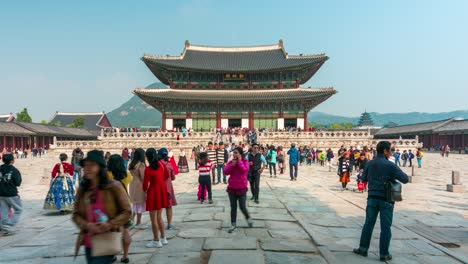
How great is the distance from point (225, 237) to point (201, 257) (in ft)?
3.53

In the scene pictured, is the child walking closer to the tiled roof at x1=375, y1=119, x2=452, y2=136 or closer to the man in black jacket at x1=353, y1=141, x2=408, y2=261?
the man in black jacket at x1=353, y1=141, x2=408, y2=261

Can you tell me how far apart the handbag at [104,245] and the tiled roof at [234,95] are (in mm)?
34918

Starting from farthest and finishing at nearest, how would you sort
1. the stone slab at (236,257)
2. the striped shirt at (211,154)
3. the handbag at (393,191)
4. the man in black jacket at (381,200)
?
the striped shirt at (211,154), the man in black jacket at (381,200), the handbag at (393,191), the stone slab at (236,257)

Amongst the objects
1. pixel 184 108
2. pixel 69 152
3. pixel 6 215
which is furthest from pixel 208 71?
pixel 6 215

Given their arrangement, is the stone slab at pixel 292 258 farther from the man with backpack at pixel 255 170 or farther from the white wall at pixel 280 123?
the white wall at pixel 280 123

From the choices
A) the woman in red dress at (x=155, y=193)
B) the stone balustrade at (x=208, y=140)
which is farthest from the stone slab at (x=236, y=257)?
the stone balustrade at (x=208, y=140)

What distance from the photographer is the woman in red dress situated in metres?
5.71

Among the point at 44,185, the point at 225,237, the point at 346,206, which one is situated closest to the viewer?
the point at 225,237

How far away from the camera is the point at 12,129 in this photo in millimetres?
37969

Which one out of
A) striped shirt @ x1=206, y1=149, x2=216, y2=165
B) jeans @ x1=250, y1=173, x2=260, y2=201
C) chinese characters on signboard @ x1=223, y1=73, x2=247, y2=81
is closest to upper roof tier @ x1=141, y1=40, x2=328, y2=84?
chinese characters on signboard @ x1=223, y1=73, x2=247, y2=81

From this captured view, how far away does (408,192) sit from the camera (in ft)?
42.3

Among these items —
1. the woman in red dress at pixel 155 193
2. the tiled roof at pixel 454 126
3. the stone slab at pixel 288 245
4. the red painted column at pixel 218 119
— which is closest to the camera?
the stone slab at pixel 288 245

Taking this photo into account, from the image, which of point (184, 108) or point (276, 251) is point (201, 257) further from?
point (184, 108)

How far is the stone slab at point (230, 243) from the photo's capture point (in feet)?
18.3
